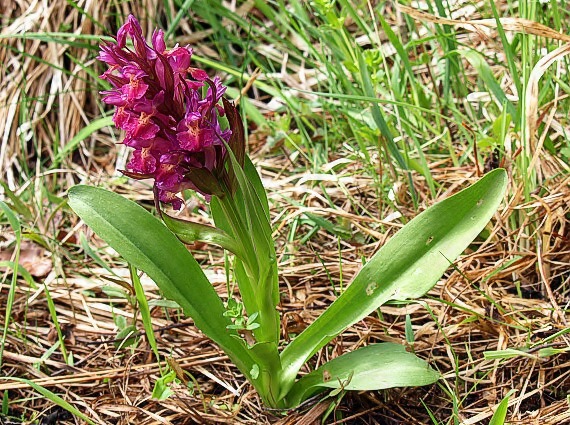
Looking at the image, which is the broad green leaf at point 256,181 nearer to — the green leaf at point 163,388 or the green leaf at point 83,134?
the green leaf at point 163,388

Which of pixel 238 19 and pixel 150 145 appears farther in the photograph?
pixel 238 19

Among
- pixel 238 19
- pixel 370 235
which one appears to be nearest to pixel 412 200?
pixel 370 235

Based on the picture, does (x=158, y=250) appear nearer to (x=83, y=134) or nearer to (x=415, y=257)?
(x=415, y=257)

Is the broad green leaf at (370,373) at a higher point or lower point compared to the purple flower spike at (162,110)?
lower

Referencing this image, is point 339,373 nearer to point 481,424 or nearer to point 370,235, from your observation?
point 481,424

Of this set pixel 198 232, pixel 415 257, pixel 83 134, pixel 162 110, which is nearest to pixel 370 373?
pixel 415 257

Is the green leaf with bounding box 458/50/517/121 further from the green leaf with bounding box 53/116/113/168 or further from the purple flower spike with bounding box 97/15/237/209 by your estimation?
the green leaf with bounding box 53/116/113/168

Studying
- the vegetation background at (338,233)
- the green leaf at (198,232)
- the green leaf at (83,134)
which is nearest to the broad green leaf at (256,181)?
the green leaf at (198,232)

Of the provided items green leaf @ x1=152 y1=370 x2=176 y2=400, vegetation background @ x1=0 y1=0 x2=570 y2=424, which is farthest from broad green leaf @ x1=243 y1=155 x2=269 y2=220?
green leaf @ x1=152 y1=370 x2=176 y2=400
